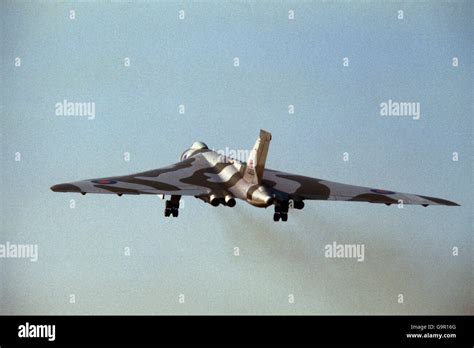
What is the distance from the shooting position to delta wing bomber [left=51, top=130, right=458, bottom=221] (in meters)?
42.7

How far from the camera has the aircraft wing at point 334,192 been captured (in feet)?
151

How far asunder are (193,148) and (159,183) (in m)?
9.71

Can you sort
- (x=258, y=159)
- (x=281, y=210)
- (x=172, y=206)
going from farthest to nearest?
(x=172, y=206)
(x=281, y=210)
(x=258, y=159)

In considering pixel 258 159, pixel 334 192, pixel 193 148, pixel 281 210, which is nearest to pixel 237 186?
pixel 258 159

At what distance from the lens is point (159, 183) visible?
4606cm

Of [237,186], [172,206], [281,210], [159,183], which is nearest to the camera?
[281,210]

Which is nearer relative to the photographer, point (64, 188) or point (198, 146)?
point (64, 188)

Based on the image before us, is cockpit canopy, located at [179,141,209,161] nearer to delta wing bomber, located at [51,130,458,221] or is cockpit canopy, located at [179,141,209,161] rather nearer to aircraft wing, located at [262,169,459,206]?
delta wing bomber, located at [51,130,458,221]

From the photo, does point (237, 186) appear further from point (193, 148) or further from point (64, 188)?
point (193, 148)

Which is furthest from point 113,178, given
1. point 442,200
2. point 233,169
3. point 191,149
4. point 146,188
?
point 442,200

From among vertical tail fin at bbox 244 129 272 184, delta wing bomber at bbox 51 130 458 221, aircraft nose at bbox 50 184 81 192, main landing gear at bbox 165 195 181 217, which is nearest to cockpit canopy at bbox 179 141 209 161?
delta wing bomber at bbox 51 130 458 221

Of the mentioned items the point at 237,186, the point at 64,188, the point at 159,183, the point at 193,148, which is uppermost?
the point at 193,148

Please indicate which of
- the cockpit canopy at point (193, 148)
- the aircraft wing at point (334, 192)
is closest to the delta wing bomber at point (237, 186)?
the aircraft wing at point (334, 192)
